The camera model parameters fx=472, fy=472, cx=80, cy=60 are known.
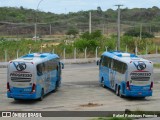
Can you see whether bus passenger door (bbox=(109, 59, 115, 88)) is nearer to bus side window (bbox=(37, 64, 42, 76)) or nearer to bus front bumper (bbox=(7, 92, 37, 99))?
bus side window (bbox=(37, 64, 42, 76))

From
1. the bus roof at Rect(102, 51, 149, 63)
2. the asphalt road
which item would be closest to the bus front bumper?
the asphalt road

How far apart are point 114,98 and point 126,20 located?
14166 cm

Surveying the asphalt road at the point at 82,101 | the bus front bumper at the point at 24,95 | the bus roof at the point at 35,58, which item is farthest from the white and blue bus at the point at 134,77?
the bus front bumper at the point at 24,95

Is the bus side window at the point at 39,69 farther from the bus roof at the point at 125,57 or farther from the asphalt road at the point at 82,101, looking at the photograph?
the bus roof at the point at 125,57

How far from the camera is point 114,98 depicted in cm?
2906

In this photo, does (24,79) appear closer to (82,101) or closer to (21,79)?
(21,79)

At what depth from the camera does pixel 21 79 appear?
1014 inches

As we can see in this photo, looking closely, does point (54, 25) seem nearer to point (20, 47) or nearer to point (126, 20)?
point (126, 20)

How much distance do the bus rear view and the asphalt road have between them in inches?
24.2

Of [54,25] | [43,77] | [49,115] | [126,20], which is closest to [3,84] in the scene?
[43,77]

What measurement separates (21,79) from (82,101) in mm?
3876

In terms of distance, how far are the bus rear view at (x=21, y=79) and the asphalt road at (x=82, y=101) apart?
0.61 metres

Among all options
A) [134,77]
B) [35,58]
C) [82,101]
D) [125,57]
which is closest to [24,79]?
[35,58]

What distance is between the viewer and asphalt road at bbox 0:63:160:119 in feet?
79.6
